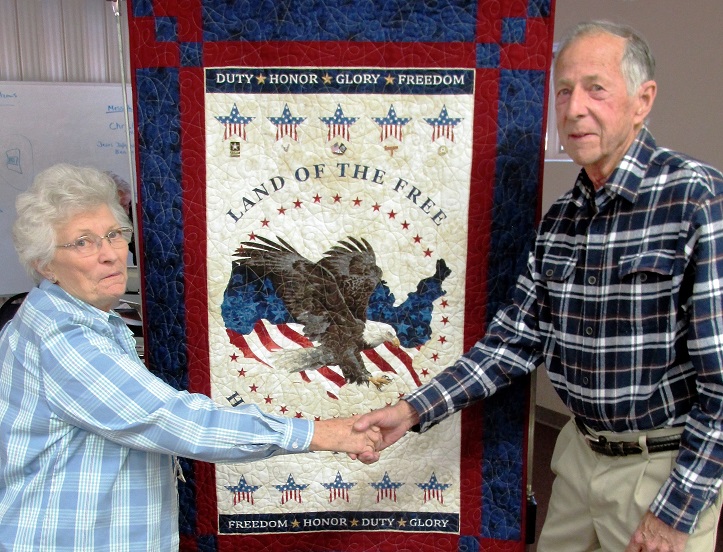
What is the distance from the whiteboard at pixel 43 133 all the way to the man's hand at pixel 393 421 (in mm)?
2568

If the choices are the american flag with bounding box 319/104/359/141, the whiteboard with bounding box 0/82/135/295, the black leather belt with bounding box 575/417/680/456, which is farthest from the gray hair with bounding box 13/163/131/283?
the whiteboard with bounding box 0/82/135/295

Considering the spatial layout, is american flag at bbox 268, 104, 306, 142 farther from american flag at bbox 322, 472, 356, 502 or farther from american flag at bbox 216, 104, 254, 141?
american flag at bbox 322, 472, 356, 502

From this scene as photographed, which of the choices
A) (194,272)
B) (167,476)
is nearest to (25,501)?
(167,476)

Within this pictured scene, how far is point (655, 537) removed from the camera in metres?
1.26

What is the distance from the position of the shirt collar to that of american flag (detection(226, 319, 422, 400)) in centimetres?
68

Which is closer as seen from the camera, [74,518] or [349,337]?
[74,518]

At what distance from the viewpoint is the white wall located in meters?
2.99

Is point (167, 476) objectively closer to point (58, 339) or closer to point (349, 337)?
point (58, 339)

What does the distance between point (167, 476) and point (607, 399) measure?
94cm

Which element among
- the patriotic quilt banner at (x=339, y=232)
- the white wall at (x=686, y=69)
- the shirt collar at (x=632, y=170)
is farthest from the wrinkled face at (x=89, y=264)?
the white wall at (x=686, y=69)

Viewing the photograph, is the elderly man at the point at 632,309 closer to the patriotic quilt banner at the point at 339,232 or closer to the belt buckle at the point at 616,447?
the belt buckle at the point at 616,447

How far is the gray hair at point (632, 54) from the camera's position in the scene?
1271mm

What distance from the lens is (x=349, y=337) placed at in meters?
1.70

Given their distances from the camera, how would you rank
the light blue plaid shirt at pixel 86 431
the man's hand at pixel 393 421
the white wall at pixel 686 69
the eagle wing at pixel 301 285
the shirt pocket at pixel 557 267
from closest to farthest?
the light blue plaid shirt at pixel 86 431
the shirt pocket at pixel 557 267
the man's hand at pixel 393 421
the eagle wing at pixel 301 285
the white wall at pixel 686 69
